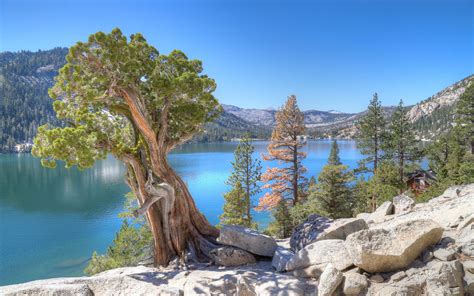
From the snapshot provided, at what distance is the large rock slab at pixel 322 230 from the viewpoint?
7848 millimetres

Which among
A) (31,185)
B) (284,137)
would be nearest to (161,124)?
Answer: (284,137)

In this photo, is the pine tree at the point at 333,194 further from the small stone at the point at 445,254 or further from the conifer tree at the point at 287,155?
the small stone at the point at 445,254

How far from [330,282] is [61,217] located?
149ft

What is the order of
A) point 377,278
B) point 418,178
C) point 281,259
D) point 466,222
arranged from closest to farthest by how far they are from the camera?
point 377,278 → point 466,222 → point 281,259 → point 418,178

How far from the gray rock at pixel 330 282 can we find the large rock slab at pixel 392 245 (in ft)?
1.94

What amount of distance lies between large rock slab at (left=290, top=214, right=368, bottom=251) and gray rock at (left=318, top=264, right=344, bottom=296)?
2908mm

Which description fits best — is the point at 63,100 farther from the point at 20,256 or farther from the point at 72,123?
the point at 20,256

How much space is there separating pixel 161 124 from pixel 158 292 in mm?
5279

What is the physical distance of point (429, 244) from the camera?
540 cm

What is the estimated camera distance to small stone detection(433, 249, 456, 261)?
16.1ft

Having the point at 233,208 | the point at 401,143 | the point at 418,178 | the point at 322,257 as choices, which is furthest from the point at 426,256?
the point at 418,178

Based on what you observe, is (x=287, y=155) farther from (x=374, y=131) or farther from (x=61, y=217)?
(x=61, y=217)

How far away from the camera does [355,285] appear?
4.79 metres

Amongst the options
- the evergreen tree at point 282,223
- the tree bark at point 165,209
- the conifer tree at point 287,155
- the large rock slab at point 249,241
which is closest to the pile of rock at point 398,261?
the large rock slab at point 249,241
